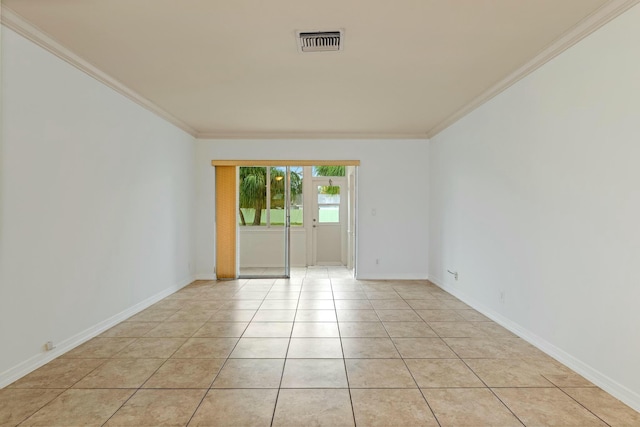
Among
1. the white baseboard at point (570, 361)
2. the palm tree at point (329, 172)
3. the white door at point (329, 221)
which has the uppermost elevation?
the palm tree at point (329, 172)

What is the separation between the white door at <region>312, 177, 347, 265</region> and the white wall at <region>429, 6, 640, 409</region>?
399 cm

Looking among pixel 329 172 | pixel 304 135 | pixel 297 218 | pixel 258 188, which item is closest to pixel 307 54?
pixel 304 135

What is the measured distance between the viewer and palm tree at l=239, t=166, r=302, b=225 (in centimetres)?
687

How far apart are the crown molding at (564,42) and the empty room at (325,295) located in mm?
15

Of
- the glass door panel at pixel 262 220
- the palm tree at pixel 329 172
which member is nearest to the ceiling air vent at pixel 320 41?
the glass door panel at pixel 262 220

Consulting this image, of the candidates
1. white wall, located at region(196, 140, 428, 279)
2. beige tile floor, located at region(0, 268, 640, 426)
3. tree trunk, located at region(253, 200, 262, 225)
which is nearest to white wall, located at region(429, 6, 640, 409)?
beige tile floor, located at region(0, 268, 640, 426)

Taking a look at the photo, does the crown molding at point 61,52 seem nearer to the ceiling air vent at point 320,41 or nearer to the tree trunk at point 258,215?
the ceiling air vent at point 320,41

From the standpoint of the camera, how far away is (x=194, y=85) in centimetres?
371

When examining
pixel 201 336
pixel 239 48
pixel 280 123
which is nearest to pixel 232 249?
pixel 280 123

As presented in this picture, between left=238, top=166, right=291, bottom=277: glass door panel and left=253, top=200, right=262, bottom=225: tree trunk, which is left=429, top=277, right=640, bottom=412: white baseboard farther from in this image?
left=253, top=200, right=262, bottom=225: tree trunk

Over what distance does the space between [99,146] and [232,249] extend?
10.1 feet

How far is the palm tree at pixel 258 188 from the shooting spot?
6.87 m

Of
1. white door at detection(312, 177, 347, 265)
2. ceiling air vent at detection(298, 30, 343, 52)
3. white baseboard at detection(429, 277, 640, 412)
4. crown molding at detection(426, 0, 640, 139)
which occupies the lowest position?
white baseboard at detection(429, 277, 640, 412)

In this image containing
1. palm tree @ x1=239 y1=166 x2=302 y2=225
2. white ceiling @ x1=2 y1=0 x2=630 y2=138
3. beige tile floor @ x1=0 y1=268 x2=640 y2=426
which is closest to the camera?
beige tile floor @ x1=0 y1=268 x2=640 y2=426
